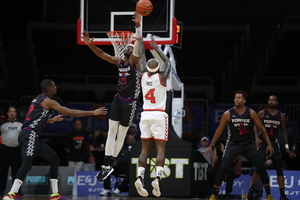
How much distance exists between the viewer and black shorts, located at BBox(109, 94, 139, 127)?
925 centimetres

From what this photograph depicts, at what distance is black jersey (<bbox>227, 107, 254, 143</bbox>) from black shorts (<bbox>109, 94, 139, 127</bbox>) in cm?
218

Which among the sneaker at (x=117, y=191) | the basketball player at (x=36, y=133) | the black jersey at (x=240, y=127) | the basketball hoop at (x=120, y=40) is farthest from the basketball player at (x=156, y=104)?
the sneaker at (x=117, y=191)

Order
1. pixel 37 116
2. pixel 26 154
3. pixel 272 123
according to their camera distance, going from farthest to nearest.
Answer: pixel 272 123 < pixel 37 116 < pixel 26 154

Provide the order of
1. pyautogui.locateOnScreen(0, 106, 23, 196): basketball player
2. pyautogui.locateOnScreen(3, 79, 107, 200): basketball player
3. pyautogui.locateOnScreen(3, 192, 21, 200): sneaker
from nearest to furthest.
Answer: pyautogui.locateOnScreen(3, 192, 21, 200): sneaker
pyautogui.locateOnScreen(3, 79, 107, 200): basketball player
pyautogui.locateOnScreen(0, 106, 23, 196): basketball player

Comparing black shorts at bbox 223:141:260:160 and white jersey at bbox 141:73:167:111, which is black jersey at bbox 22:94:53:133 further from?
black shorts at bbox 223:141:260:160

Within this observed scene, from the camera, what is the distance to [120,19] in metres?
11.2

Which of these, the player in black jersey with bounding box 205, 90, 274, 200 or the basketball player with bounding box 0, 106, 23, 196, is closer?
the player in black jersey with bounding box 205, 90, 274, 200

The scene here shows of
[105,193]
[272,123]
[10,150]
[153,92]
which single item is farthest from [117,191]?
[153,92]

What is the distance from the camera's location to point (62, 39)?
25.5m

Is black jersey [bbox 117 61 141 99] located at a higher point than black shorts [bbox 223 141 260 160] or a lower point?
higher

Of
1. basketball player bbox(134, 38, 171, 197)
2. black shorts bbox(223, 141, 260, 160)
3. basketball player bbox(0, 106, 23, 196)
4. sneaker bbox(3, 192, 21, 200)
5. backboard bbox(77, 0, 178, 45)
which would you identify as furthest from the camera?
basketball player bbox(0, 106, 23, 196)

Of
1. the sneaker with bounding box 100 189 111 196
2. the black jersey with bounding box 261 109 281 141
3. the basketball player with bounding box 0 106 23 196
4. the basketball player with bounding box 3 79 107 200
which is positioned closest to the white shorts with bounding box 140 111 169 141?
the basketball player with bounding box 3 79 107 200

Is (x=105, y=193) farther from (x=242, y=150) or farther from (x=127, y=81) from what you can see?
(x=127, y=81)

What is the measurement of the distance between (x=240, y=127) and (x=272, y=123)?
173 cm
